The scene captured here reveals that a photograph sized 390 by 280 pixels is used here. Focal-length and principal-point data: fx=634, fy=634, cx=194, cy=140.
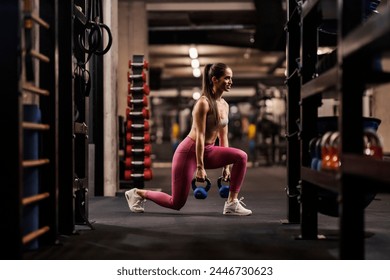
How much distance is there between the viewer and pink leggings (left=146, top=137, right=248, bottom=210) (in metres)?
5.37

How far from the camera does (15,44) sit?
3.12 m

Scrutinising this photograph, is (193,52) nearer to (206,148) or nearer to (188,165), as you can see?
(206,148)

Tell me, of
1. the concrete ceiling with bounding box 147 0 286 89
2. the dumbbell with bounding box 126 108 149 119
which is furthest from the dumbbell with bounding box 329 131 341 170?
the concrete ceiling with bounding box 147 0 286 89

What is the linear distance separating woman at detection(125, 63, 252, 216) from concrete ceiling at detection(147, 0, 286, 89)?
6.49 meters

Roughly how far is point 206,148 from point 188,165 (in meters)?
0.23

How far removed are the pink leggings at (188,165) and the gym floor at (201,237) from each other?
183mm

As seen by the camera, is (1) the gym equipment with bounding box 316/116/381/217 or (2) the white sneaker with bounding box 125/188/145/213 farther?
(2) the white sneaker with bounding box 125/188/145/213

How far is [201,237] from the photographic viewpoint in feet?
14.3

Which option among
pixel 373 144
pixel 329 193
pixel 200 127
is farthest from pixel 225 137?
pixel 373 144

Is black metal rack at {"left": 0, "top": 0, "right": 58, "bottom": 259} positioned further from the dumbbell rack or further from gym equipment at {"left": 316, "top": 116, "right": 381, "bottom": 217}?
the dumbbell rack

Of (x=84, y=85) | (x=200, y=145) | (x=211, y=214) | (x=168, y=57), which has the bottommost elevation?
(x=211, y=214)

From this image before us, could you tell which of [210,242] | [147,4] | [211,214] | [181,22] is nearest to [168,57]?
[181,22]
